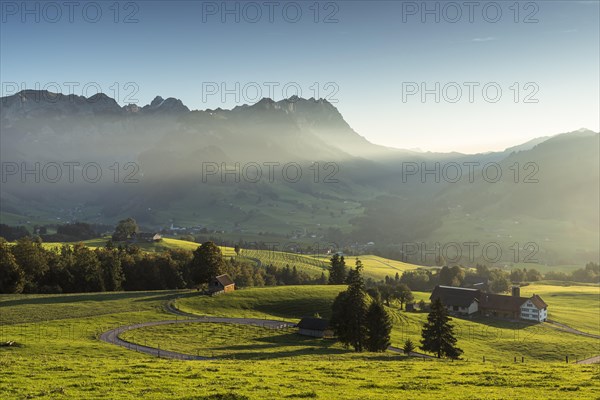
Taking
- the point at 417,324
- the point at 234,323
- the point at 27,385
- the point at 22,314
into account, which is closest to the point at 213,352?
the point at 234,323

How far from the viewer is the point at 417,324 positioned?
347 ft

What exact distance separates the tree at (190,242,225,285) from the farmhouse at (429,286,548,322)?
67.5m

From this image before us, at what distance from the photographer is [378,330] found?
248 feet

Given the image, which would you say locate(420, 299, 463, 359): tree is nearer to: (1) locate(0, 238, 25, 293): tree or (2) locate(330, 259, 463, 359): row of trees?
(2) locate(330, 259, 463, 359): row of trees

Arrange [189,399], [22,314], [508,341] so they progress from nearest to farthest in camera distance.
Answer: [189,399], [22,314], [508,341]

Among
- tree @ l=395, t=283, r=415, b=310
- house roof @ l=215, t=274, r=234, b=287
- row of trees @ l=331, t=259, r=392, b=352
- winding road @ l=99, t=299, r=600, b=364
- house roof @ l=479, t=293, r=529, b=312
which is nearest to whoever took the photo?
winding road @ l=99, t=299, r=600, b=364

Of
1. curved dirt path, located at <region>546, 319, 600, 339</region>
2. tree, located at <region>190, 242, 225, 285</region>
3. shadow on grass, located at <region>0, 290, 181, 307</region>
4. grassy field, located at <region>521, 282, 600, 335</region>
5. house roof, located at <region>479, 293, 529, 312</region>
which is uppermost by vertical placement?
tree, located at <region>190, 242, 225, 285</region>

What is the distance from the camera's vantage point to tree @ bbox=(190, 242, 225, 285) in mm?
117188

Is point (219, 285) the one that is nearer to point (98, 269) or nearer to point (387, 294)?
point (98, 269)

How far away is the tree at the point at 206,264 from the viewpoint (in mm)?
117188

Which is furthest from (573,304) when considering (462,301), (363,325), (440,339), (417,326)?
(363,325)

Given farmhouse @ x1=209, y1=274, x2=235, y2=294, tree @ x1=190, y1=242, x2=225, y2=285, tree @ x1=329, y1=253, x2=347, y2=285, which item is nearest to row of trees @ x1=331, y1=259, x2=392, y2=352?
A: farmhouse @ x1=209, y1=274, x2=235, y2=294

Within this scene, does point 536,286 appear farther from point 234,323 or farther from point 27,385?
point 27,385

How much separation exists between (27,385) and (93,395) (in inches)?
247
